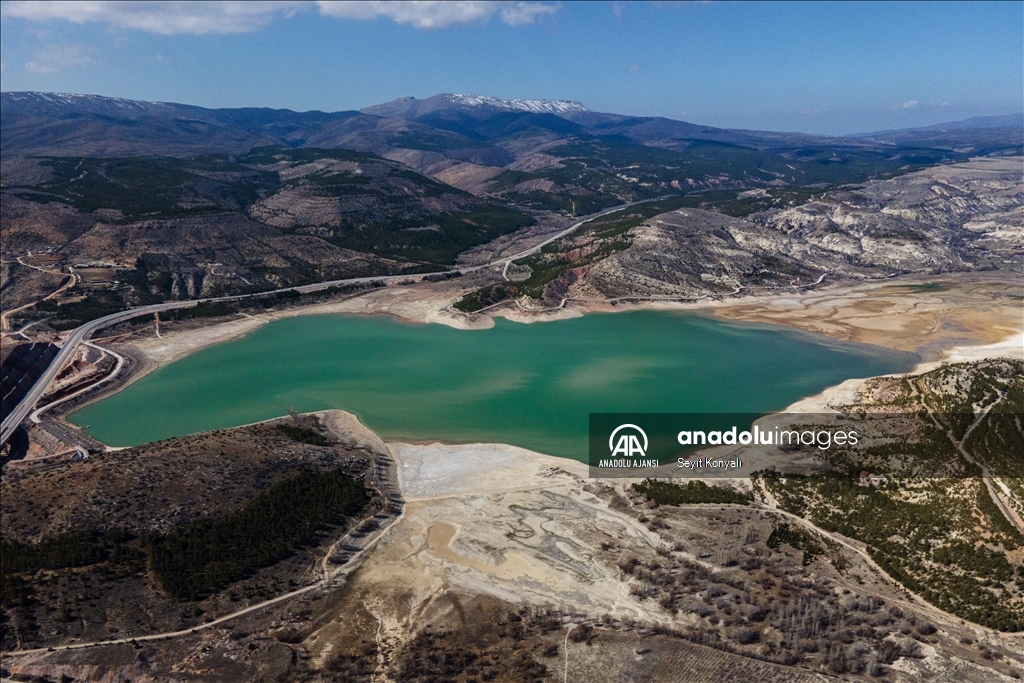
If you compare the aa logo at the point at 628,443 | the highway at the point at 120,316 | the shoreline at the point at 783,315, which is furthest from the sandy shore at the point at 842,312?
the aa logo at the point at 628,443

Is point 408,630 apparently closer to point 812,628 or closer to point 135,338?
point 812,628

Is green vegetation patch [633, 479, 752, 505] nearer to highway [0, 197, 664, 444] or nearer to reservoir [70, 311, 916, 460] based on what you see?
reservoir [70, 311, 916, 460]

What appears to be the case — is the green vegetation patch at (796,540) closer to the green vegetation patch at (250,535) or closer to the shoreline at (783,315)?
the shoreline at (783,315)

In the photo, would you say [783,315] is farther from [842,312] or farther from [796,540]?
[796,540]

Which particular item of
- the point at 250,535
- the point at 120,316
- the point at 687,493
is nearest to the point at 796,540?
the point at 687,493

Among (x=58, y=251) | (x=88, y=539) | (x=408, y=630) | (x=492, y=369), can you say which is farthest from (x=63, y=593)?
(x=58, y=251)

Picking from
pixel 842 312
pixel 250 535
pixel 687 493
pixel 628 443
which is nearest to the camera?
pixel 250 535
